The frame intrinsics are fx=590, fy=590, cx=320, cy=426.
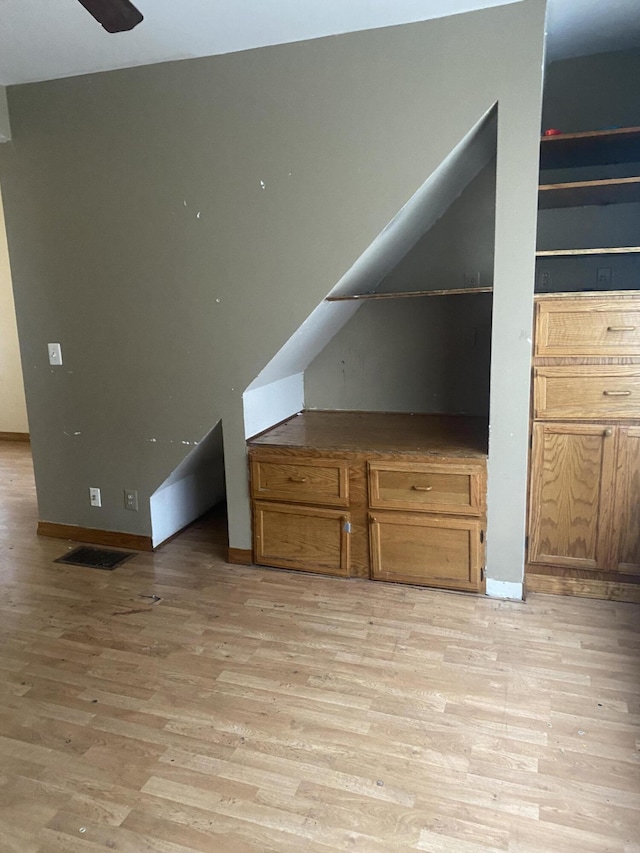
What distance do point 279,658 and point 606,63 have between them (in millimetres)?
3083

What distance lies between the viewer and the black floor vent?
119 inches

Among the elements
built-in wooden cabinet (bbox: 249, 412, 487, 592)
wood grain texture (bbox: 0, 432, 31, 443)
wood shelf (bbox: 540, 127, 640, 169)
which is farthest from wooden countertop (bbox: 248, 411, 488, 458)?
wood grain texture (bbox: 0, 432, 31, 443)

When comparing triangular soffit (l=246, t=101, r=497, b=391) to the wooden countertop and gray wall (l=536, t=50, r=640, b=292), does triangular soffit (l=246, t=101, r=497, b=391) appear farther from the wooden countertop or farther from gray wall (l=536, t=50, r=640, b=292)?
gray wall (l=536, t=50, r=640, b=292)

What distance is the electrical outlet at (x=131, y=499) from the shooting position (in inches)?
124

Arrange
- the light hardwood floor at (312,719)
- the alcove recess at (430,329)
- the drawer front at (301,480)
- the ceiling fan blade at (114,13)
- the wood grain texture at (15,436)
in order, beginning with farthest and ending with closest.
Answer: the wood grain texture at (15,436) < the alcove recess at (430,329) < the drawer front at (301,480) < the ceiling fan blade at (114,13) < the light hardwood floor at (312,719)

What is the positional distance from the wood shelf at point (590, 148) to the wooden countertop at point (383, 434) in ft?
4.20

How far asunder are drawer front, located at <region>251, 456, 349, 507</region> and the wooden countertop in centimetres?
8

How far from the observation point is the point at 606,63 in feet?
9.29

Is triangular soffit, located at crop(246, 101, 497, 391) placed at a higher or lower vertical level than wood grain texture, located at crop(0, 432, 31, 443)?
higher

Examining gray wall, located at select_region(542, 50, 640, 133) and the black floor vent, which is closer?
gray wall, located at select_region(542, 50, 640, 133)

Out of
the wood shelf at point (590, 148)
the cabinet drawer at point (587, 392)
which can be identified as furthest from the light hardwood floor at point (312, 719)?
the wood shelf at point (590, 148)

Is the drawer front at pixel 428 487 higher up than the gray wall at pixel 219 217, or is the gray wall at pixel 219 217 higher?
the gray wall at pixel 219 217

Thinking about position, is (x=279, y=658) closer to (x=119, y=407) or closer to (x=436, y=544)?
(x=436, y=544)

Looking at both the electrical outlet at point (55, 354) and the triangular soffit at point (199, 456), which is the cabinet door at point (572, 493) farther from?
the electrical outlet at point (55, 354)
